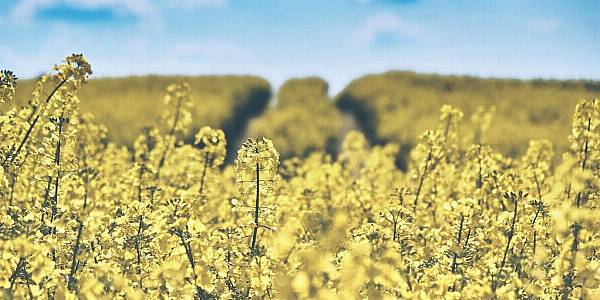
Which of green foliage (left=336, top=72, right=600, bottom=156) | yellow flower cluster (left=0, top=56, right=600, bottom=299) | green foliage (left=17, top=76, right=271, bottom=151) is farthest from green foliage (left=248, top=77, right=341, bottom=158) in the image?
yellow flower cluster (left=0, top=56, right=600, bottom=299)

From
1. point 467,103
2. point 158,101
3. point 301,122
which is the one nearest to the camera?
point 301,122

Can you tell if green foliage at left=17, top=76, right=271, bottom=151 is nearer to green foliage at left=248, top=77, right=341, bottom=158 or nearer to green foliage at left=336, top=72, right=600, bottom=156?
green foliage at left=248, top=77, right=341, bottom=158

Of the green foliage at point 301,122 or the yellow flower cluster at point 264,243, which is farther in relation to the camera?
the green foliage at point 301,122

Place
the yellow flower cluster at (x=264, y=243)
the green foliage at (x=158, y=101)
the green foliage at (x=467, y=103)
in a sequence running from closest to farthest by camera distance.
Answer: the yellow flower cluster at (x=264, y=243)
the green foliage at (x=467, y=103)
the green foliage at (x=158, y=101)

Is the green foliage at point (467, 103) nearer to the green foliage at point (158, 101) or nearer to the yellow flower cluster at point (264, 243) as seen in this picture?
the green foliage at point (158, 101)

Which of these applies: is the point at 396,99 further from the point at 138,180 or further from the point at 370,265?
the point at 370,265

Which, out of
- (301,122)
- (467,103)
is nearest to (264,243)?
(301,122)

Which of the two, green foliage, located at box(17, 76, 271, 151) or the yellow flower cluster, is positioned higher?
green foliage, located at box(17, 76, 271, 151)

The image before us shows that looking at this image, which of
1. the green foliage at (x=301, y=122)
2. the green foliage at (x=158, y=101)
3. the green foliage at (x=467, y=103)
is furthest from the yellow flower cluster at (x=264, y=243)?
the green foliage at (x=158, y=101)

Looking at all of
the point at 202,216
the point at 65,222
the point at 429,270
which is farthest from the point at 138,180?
the point at 429,270

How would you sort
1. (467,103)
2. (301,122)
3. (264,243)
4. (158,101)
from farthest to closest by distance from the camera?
1. (158,101)
2. (467,103)
3. (301,122)
4. (264,243)

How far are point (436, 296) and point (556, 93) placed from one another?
1044 inches

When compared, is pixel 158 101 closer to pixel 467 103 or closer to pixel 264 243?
pixel 467 103

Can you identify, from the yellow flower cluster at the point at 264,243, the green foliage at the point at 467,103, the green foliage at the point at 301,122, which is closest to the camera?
the yellow flower cluster at the point at 264,243
